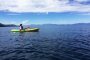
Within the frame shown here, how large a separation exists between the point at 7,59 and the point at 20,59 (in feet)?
4.80

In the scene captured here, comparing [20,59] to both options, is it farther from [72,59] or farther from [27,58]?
[72,59]

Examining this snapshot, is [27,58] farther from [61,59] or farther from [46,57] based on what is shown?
[61,59]

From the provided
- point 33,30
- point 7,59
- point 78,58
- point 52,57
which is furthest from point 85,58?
point 33,30

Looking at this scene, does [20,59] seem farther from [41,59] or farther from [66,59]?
[66,59]

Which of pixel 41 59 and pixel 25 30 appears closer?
pixel 41 59

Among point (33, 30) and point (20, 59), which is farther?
point (33, 30)

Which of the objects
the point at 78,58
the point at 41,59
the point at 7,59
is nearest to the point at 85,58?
the point at 78,58

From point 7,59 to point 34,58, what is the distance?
9.96 feet

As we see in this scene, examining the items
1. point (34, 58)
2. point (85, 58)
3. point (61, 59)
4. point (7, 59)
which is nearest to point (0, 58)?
point (7, 59)

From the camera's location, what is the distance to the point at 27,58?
60.6 ft

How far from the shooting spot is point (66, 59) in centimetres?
1775

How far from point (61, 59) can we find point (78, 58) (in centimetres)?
200

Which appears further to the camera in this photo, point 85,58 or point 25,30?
point 25,30

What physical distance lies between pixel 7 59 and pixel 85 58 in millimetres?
8814
